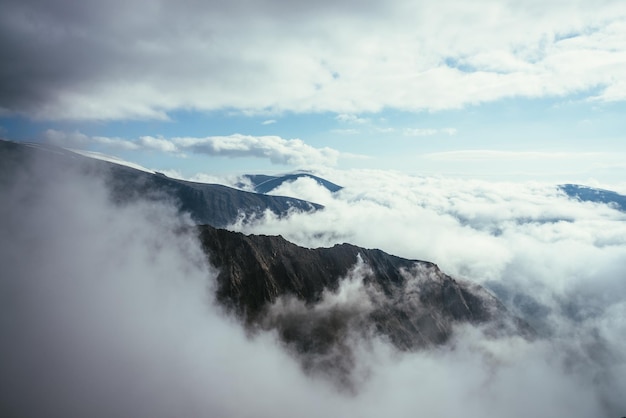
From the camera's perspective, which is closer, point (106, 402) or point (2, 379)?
point (2, 379)

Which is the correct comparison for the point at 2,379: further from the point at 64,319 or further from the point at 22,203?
the point at 22,203

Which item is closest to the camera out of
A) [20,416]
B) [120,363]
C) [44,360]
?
[20,416]

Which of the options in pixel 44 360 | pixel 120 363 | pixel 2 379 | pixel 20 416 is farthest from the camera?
pixel 120 363

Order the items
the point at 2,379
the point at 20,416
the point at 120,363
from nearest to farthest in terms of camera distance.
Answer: the point at 20,416 < the point at 2,379 < the point at 120,363

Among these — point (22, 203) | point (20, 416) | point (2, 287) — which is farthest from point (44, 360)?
point (22, 203)

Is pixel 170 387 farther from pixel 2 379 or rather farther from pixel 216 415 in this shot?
pixel 2 379

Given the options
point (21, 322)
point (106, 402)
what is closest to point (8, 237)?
point (21, 322)

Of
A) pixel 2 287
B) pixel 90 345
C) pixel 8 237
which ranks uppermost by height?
pixel 8 237

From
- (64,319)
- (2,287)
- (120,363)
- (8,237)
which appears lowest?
(120,363)

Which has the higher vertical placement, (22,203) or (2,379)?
(22,203)
